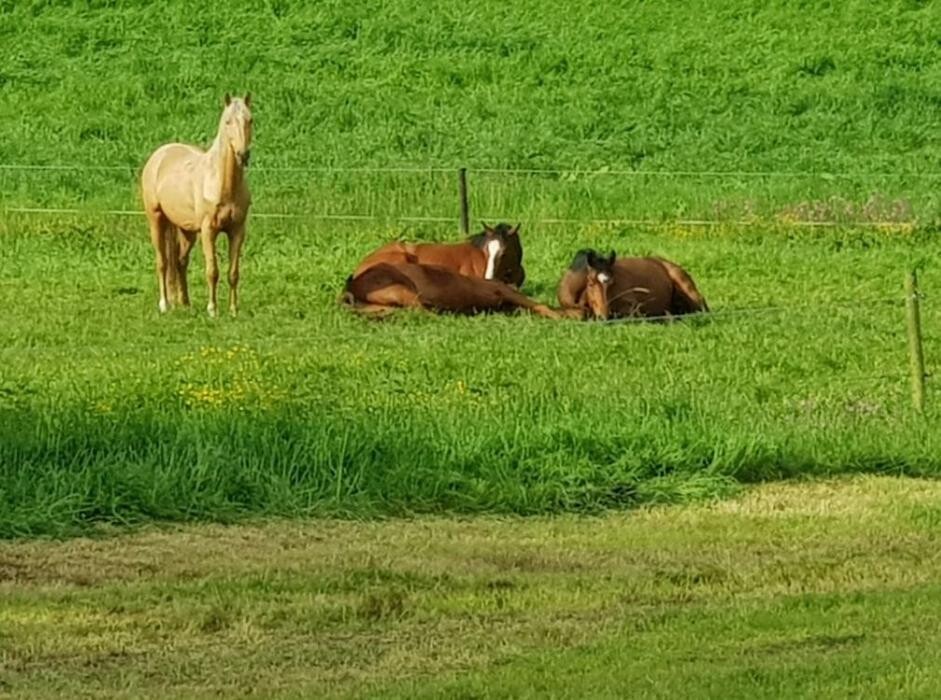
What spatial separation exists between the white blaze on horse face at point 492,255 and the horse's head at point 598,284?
57.9 inches

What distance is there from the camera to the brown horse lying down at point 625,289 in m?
19.4

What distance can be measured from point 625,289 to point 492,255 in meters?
1.83

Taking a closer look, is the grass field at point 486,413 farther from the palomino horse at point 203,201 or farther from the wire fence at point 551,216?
the palomino horse at point 203,201

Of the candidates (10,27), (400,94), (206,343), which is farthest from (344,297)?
(10,27)

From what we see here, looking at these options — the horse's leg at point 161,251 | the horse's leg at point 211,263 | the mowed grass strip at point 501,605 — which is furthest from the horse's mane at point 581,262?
the mowed grass strip at point 501,605

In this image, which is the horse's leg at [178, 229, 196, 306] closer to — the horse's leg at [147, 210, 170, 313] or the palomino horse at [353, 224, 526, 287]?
the horse's leg at [147, 210, 170, 313]

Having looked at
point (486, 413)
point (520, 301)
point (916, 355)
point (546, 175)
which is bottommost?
point (486, 413)

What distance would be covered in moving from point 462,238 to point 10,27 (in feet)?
52.0

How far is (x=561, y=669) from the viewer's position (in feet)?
26.9

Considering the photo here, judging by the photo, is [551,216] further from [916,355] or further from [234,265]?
[916,355]

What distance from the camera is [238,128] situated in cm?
1980

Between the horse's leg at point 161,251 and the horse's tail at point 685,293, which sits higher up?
the horse's leg at point 161,251

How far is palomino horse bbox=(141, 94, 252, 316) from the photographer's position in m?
19.9

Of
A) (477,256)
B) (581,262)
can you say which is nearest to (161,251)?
(477,256)
